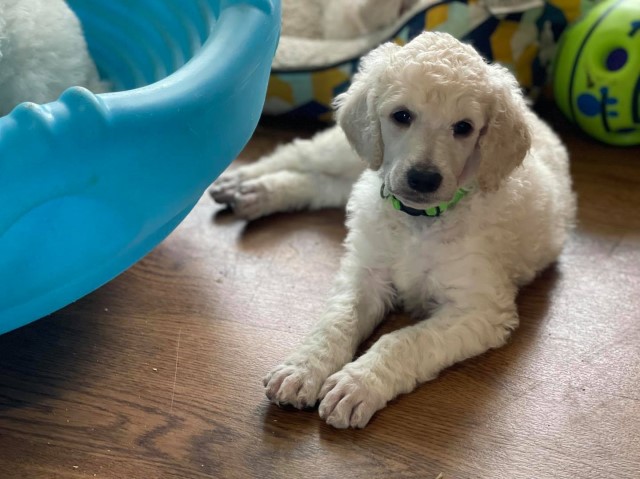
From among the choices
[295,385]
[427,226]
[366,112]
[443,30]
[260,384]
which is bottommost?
[260,384]

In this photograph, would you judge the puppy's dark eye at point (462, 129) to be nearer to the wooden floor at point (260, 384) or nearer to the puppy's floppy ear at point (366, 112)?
the puppy's floppy ear at point (366, 112)

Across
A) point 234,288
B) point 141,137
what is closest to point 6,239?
point 141,137

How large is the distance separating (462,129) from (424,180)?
19 centimetres

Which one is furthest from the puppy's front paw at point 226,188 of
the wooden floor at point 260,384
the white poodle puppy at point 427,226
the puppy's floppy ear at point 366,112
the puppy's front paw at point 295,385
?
the puppy's front paw at point 295,385

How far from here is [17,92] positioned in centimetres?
224

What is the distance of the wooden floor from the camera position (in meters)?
1.89

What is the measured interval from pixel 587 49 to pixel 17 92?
7.17ft

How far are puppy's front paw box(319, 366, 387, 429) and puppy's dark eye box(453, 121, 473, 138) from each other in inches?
25.9

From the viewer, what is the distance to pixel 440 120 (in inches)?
78.2

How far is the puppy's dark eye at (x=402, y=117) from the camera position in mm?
2033

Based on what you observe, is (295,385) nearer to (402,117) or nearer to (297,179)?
(402,117)

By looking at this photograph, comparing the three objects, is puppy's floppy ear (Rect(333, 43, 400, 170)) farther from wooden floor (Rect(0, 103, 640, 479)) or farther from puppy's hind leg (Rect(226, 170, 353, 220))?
puppy's hind leg (Rect(226, 170, 353, 220))

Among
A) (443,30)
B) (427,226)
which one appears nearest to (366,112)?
(427,226)

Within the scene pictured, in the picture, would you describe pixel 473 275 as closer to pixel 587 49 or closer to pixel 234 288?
pixel 234 288
